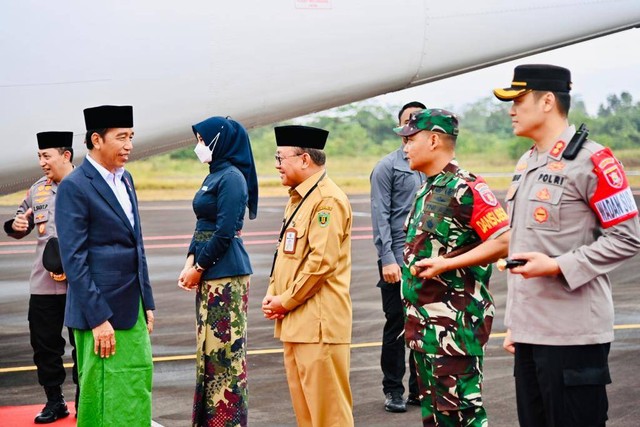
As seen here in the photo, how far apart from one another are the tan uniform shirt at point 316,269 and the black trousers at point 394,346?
1.39m

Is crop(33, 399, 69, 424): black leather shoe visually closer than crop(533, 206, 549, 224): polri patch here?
No

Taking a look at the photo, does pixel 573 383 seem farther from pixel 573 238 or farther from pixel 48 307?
pixel 48 307

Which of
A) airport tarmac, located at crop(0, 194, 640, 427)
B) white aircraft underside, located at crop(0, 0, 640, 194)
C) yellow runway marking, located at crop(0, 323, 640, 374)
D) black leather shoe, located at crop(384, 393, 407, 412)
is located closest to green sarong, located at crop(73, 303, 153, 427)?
airport tarmac, located at crop(0, 194, 640, 427)

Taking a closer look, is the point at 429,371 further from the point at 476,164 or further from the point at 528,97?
the point at 476,164

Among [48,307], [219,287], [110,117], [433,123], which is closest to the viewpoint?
[433,123]

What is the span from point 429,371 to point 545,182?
1.07m

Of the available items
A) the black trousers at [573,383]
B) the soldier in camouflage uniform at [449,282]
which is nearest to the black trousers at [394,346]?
the soldier in camouflage uniform at [449,282]

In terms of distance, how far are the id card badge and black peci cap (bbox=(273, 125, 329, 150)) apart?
0.43 metres

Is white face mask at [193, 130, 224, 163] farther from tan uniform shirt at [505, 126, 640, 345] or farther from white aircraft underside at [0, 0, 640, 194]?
tan uniform shirt at [505, 126, 640, 345]

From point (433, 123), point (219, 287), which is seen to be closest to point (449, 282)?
point (433, 123)

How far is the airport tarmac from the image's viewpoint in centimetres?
624

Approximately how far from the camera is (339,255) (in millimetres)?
4883

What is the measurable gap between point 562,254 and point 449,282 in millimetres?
756

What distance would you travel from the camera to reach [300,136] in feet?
16.2
